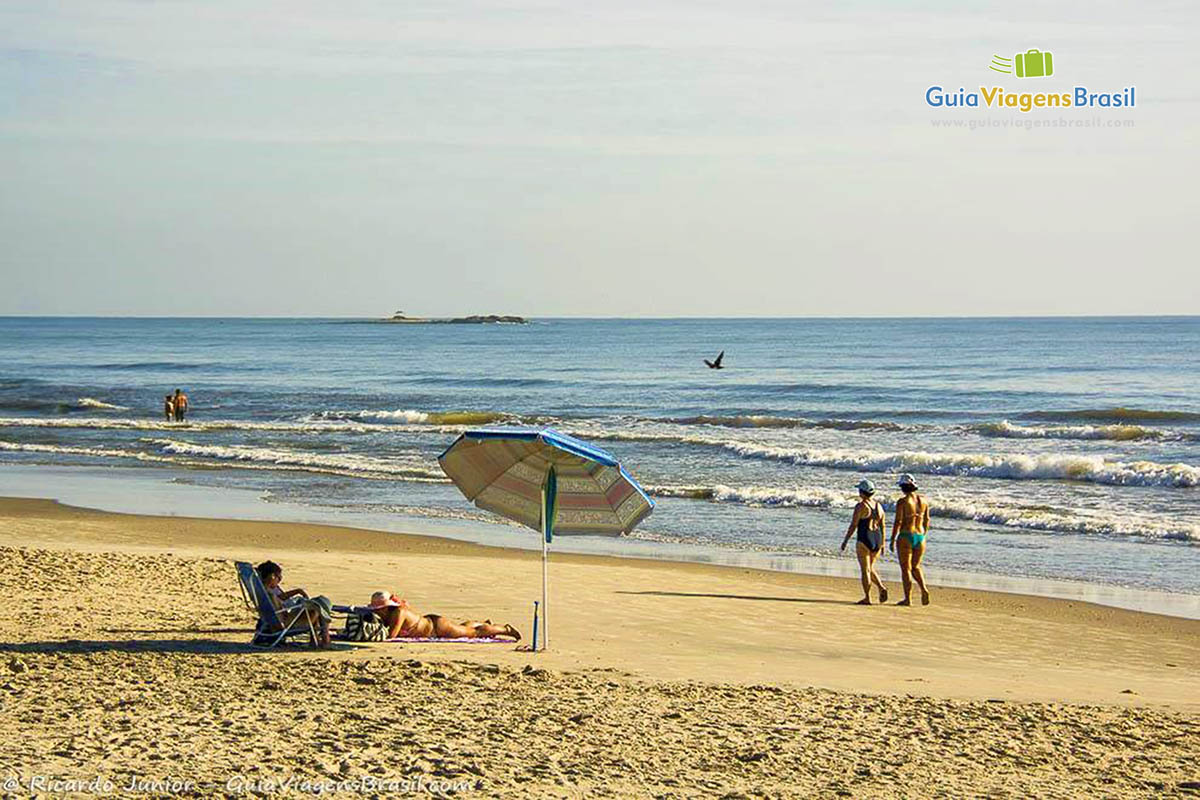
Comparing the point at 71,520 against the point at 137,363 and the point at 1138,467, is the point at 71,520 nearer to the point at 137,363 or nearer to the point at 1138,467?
the point at 1138,467

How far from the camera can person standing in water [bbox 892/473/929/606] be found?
13906mm

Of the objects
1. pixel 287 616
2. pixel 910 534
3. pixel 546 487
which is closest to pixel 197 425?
pixel 910 534

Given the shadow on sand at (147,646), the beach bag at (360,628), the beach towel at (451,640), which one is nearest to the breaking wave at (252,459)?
the beach towel at (451,640)

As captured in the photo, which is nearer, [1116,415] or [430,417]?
[1116,415]

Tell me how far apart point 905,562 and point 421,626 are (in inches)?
222

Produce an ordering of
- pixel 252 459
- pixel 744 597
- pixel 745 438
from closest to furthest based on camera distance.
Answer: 1. pixel 744 597
2. pixel 252 459
3. pixel 745 438

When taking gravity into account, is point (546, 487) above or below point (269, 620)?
above

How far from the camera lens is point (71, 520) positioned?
776 inches

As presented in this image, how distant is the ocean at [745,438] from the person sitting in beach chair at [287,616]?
27.6 feet

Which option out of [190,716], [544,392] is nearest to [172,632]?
[190,716]

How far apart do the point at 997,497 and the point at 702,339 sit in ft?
357

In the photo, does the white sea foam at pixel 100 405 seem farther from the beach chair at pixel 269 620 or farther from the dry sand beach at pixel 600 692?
the beach chair at pixel 269 620

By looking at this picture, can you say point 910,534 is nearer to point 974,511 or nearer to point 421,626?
point 421,626

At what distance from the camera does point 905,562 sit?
13961 mm
